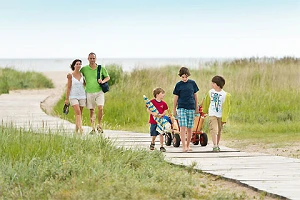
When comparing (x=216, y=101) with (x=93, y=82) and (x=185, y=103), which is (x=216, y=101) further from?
(x=93, y=82)

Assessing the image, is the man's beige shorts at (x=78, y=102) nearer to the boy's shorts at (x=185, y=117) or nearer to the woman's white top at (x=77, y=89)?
the woman's white top at (x=77, y=89)

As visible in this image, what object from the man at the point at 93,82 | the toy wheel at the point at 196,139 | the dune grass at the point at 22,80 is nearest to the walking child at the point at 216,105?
the toy wheel at the point at 196,139

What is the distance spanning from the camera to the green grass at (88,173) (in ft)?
A: 22.9

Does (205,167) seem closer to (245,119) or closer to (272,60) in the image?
(245,119)

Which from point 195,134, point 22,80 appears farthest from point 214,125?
point 22,80

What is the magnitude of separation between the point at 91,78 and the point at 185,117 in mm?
2508

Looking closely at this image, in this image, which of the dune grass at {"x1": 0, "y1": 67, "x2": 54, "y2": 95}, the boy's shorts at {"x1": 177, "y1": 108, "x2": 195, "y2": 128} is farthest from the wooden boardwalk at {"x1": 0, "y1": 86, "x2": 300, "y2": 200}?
the dune grass at {"x1": 0, "y1": 67, "x2": 54, "y2": 95}

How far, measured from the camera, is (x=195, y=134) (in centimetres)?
1098

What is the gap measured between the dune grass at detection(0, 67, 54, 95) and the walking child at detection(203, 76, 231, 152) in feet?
56.9

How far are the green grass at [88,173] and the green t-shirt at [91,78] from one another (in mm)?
2835

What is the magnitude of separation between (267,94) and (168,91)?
3.15 metres

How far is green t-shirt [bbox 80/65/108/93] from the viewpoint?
11930 mm

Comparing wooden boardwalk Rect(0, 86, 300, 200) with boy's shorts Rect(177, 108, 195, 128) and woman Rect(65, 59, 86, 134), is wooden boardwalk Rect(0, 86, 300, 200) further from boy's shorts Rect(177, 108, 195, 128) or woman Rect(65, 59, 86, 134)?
woman Rect(65, 59, 86, 134)

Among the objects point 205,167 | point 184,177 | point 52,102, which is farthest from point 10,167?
point 52,102
